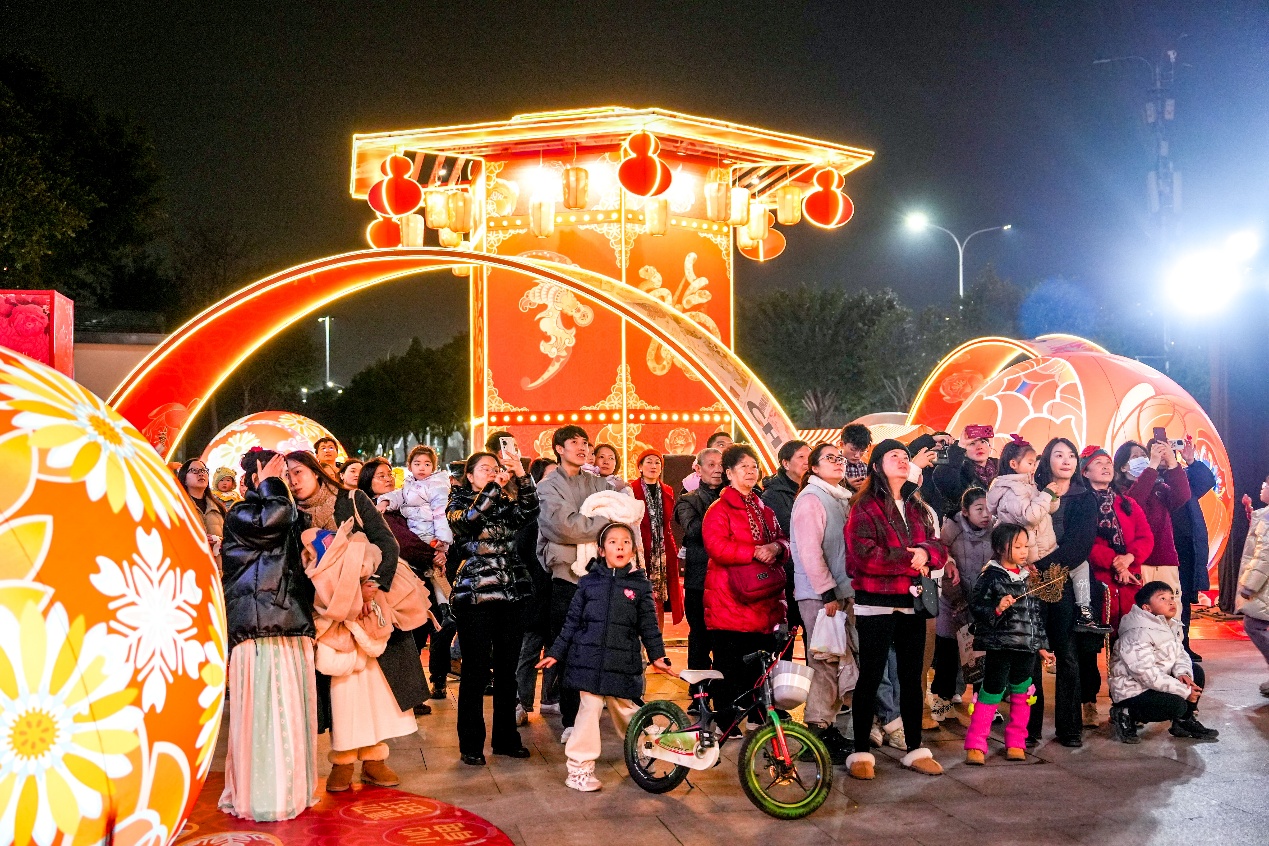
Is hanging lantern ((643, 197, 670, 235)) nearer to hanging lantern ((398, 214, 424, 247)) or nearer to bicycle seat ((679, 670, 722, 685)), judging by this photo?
hanging lantern ((398, 214, 424, 247))

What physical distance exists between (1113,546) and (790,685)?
2.65 metres

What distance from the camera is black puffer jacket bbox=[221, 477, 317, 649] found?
5.34 meters

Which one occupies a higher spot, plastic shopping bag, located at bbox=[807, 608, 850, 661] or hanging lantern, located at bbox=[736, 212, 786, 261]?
hanging lantern, located at bbox=[736, 212, 786, 261]

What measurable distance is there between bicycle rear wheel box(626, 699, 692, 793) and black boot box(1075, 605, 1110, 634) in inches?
98.2

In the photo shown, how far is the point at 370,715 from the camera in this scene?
19.6ft

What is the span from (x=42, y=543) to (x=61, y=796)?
1.85 feet

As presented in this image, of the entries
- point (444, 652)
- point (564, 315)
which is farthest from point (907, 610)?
point (564, 315)

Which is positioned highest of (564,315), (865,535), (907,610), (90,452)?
(564,315)

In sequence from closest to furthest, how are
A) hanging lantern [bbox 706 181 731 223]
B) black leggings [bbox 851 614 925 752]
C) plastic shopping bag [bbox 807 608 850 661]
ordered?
black leggings [bbox 851 614 925 752] → plastic shopping bag [bbox 807 608 850 661] → hanging lantern [bbox 706 181 731 223]

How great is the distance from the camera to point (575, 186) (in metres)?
16.6

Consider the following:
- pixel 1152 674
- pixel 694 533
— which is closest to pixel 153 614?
pixel 694 533

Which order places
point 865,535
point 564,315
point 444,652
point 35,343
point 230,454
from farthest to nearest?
point 564,315, point 230,454, point 444,652, point 865,535, point 35,343

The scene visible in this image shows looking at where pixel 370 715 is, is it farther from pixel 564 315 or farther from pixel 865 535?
pixel 564 315

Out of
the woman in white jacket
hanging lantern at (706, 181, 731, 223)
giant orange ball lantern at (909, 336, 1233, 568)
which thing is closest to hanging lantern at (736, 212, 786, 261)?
hanging lantern at (706, 181, 731, 223)
